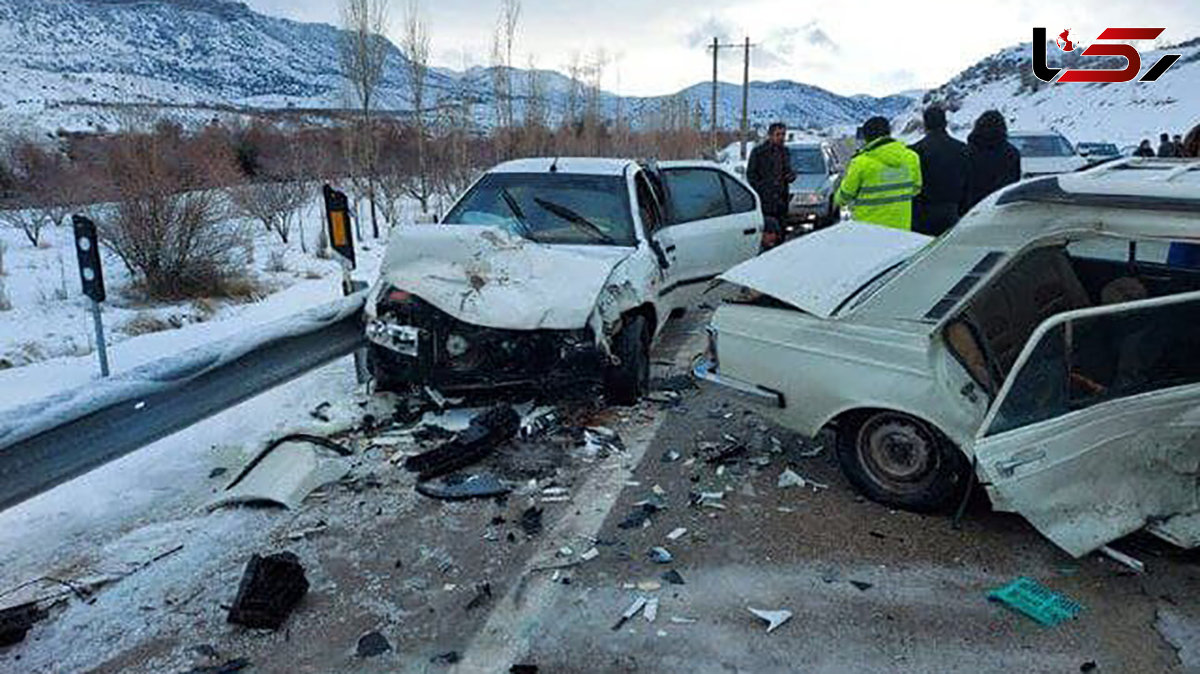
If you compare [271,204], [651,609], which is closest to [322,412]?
[651,609]

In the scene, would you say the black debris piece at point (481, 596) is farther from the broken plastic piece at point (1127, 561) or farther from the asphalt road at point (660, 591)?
the broken plastic piece at point (1127, 561)

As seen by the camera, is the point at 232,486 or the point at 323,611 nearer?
the point at 323,611

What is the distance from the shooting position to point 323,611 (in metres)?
3.41

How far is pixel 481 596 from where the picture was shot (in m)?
3.50

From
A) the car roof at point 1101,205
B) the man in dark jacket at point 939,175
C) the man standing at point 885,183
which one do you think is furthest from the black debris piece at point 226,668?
the man in dark jacket at point 939,175

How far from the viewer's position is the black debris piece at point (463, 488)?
4.50 metres

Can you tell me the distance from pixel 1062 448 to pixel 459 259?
3671 millimetres

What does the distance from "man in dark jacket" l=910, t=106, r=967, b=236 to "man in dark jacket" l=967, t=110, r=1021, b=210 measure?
108 millimetres

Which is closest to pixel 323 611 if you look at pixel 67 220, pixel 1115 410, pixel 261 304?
pixel 1115 410

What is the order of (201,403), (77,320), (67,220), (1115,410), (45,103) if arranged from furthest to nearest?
(45,103) → (67,220) → (77,320) → (201,403) → (1115,410)

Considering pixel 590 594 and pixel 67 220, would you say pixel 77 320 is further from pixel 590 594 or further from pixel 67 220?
pixel 67 220

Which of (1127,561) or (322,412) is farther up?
(322,412)

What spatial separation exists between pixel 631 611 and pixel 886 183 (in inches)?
193

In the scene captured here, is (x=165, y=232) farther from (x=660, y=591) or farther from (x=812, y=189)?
(x=812, y=189)
